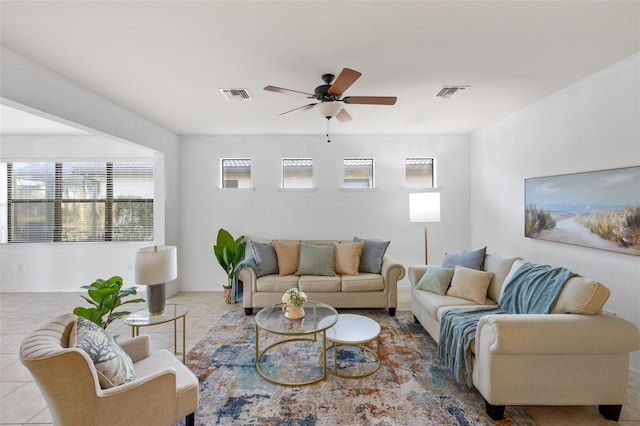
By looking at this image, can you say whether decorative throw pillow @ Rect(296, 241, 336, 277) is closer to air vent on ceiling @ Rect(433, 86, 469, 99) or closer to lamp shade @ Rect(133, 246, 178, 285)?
lamp shade @ Rect(133, 246, 178, 285)

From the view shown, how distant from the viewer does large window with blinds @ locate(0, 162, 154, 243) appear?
15.5 feet

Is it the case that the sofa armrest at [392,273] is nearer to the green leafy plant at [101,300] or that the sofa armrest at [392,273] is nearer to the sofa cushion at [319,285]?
the sofa cushion at [319,285]

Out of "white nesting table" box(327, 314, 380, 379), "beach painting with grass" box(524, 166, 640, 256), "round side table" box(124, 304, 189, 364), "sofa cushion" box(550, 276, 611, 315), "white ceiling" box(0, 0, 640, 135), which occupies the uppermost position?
"white ceiling" box(0, 0, 640, 135)

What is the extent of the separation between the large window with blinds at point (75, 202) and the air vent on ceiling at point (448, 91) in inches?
180

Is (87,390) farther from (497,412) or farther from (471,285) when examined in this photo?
(471,285)

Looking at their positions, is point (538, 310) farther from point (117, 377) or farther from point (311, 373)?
point (117, 377)

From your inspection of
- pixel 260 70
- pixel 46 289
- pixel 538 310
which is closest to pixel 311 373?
pixel 538 310

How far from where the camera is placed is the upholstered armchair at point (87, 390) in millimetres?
1194

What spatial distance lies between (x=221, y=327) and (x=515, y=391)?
2836 millimetres

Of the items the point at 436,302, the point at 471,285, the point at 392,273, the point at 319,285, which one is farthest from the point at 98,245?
the point at 471,285

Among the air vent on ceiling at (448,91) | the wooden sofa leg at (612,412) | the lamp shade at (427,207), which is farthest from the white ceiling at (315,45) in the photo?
the wooden sofa leg at (612,412)

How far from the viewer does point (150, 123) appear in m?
3.93

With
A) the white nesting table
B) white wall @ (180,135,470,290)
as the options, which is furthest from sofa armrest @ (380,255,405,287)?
white wall @ (180,135,470,290)

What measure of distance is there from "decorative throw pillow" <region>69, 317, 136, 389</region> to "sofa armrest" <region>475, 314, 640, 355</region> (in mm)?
2152
